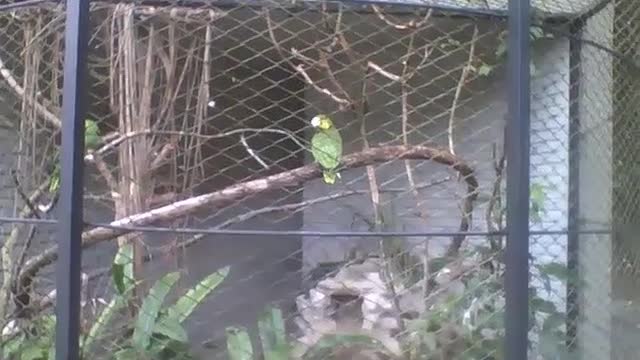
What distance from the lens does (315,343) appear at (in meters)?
3.21

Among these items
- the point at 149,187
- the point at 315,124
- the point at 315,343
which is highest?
the point at 315,124

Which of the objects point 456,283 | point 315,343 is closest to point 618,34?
point 456,283

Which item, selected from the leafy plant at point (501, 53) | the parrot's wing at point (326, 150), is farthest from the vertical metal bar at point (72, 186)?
the leafy plant at point (501, 53)

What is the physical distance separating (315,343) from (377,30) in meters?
1.54

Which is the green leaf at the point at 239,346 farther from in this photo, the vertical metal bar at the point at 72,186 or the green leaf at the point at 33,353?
the vertical metal bar at the point at 72,186

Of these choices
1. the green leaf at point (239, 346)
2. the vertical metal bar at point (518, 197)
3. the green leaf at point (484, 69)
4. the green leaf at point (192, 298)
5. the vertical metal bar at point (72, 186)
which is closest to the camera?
the vertical metal bar at point (72, 186)

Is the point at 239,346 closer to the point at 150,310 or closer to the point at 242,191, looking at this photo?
the point at 150,310

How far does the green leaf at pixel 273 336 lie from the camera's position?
307 cm

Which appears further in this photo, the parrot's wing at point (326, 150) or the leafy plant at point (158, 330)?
the parrot's wing at point (326, 150)

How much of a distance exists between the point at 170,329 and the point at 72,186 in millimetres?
1107

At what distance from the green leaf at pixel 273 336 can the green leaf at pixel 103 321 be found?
20.2 inches

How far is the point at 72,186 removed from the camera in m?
2.12

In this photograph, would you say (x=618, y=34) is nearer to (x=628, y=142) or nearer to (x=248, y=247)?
(x=628, y=142)

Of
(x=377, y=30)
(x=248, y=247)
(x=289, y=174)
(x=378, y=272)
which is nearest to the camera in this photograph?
(x=289, y=174)
